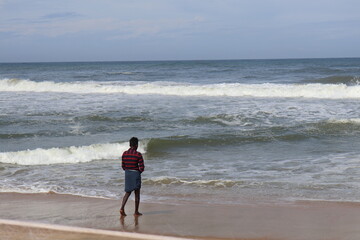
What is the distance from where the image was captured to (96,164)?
11.7 meters

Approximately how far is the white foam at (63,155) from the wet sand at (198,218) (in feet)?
12.2

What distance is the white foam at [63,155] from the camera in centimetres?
1203

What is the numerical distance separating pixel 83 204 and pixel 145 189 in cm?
153

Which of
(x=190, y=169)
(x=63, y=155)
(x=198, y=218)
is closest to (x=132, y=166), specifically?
(x=198, y=218)

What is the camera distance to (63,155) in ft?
40.8

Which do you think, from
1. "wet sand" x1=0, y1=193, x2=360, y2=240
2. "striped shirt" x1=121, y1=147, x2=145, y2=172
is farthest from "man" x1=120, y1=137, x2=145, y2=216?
"wet sand" x1=0, y1=193, x2=360, y2=240

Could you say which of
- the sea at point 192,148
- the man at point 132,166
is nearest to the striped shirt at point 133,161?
the man at point 132,166

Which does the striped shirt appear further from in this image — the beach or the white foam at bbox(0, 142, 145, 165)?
the white foam at bbox(0, 142, 145, 165)

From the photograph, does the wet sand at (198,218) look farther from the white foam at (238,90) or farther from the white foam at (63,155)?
the white foam at (238,90)

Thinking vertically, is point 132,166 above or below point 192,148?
above

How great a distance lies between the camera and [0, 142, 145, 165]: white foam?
12031 millimetres

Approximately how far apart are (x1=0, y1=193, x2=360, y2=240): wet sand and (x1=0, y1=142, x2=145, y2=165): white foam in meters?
3.71

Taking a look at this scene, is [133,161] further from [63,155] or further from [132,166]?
[63,155]

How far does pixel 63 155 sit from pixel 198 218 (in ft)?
20.7
